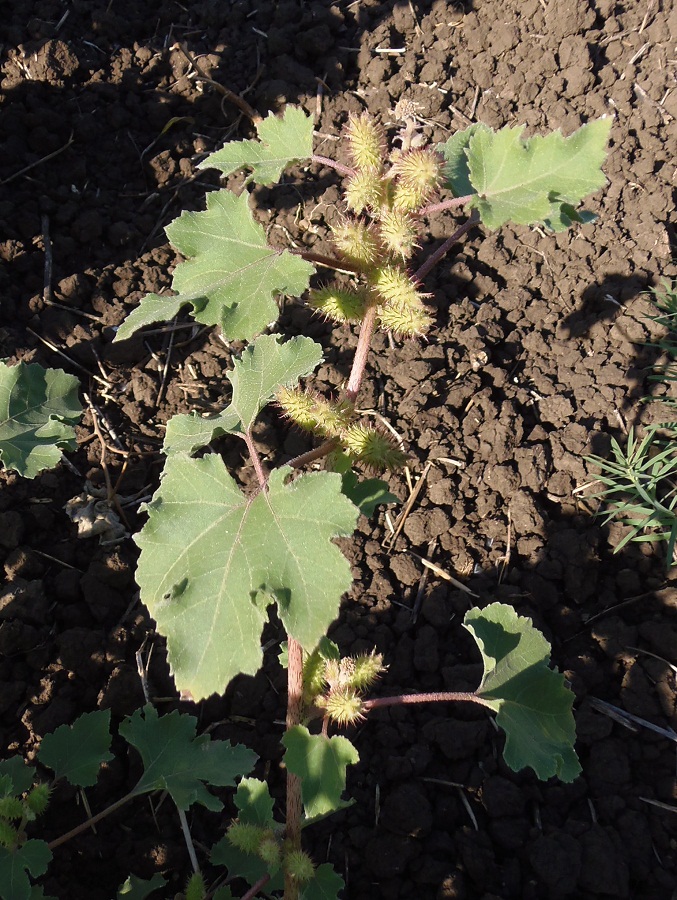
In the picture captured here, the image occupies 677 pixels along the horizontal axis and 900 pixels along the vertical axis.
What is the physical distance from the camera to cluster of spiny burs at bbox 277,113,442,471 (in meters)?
1.80

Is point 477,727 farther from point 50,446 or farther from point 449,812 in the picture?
point 50,446

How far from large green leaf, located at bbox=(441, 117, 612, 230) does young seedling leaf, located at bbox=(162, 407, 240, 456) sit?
803mm

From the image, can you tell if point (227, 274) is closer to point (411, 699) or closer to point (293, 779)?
point (411, 699)

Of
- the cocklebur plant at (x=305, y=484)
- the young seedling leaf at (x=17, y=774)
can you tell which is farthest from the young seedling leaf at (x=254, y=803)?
the young seedling leaf at (x=17, y=774)

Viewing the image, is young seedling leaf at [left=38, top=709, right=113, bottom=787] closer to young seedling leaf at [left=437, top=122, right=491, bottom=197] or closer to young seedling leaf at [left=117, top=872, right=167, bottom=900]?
young seedling leaf at [left=117, top=872, right=167, bottom=900]

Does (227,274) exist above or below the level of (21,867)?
above

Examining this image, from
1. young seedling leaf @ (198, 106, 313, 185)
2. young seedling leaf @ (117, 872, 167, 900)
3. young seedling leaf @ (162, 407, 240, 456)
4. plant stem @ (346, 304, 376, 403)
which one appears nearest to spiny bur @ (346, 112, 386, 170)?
young seedling leaf @ (198, 106, 313, 185)

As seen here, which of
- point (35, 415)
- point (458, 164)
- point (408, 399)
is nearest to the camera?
point (458, 164)

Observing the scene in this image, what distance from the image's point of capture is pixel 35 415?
8.55 ft

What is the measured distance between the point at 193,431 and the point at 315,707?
77 cm

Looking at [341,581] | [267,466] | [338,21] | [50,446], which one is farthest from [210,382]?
[338,21]

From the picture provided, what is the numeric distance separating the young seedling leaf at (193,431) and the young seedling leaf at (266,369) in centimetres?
5

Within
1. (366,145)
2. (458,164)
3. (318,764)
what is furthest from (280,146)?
(318,764)

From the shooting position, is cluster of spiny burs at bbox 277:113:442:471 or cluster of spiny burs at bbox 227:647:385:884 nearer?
cluster of spiny burs at bbox 277:113:442:471
